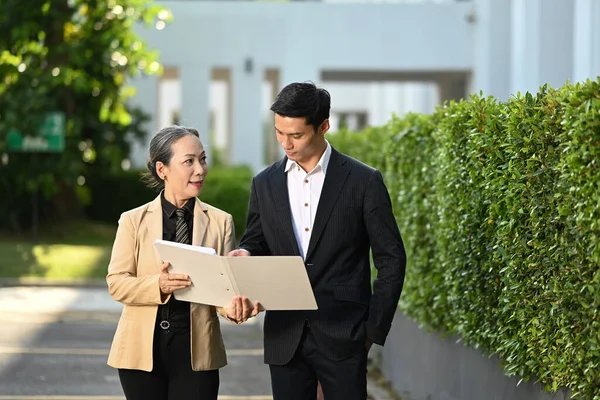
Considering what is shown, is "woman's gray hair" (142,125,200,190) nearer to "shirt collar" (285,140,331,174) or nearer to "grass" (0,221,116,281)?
"shirt collar" (285,140,331,174)

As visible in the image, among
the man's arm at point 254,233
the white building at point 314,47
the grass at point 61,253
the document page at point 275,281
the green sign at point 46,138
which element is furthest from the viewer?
the white building at point 314,47

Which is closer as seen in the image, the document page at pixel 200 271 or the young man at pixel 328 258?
the document page at pixel 200 271

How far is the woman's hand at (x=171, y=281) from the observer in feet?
15.7

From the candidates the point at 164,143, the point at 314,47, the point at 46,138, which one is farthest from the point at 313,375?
the point at 314,47

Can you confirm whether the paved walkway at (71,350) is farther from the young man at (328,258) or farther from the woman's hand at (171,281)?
the woman's hand at (171,281)

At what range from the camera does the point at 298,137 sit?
4840mm

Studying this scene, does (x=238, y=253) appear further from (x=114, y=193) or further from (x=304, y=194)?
(x=114, y=193)

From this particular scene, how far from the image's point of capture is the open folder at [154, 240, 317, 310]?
4598mm

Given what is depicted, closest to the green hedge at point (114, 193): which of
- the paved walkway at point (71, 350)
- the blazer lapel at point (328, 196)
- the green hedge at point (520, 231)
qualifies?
the paved walkway at point (71, 350)

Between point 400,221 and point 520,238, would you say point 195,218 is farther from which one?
point 400,221

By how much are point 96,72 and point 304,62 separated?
17.2 feet

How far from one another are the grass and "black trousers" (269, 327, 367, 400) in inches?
513

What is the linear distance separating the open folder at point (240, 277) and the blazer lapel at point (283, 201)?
1.02ft

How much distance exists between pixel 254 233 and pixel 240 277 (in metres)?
0.55
